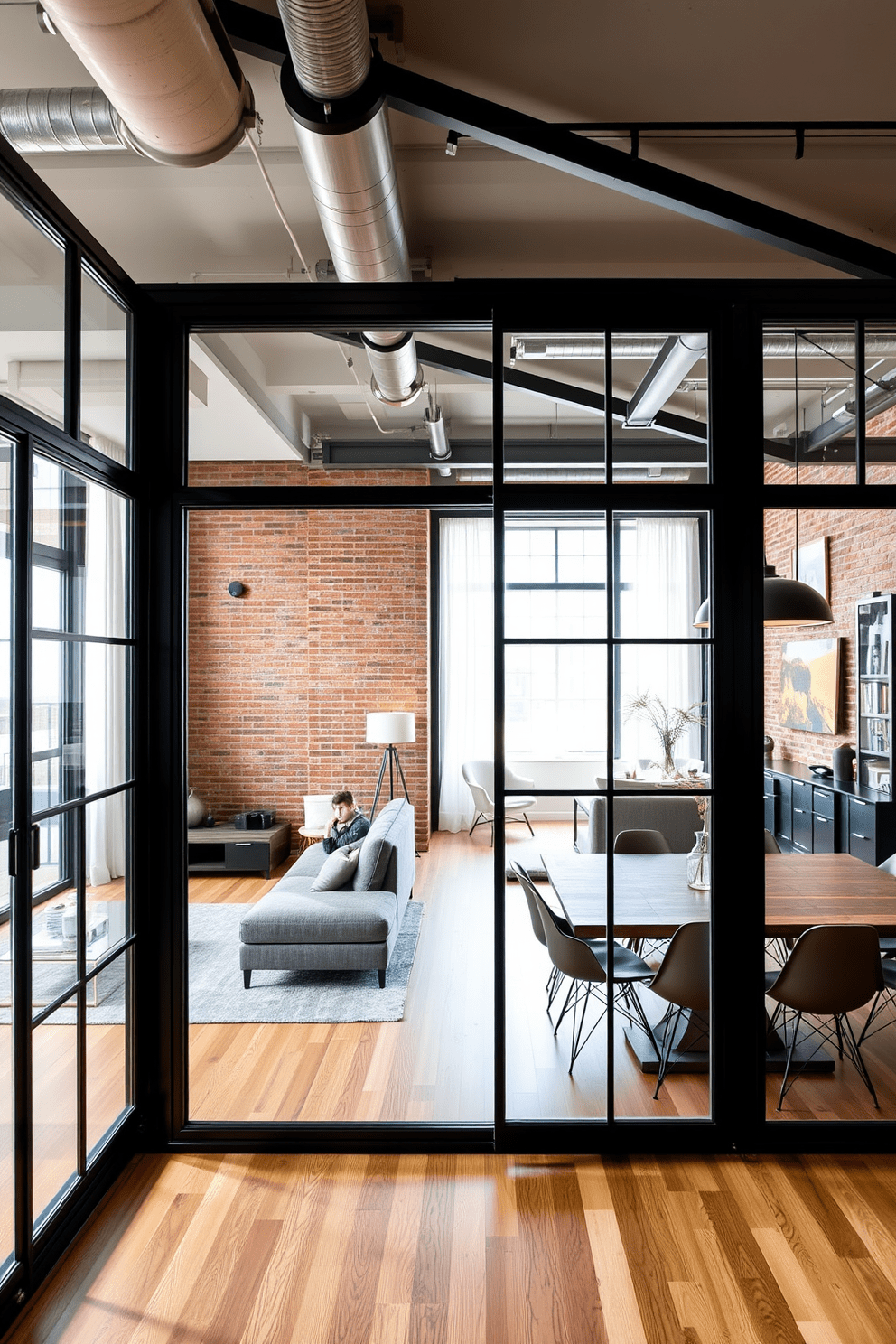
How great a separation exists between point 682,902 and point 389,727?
4233 mm

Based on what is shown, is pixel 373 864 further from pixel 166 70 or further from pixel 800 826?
pixel 166 70

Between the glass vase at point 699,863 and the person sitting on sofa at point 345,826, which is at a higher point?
the glass vase at point 699,863

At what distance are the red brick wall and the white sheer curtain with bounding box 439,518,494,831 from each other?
809mm

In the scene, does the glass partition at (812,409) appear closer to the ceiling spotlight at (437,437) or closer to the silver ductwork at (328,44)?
the silver ductwork at (328,44)

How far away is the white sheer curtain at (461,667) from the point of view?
8289 mm

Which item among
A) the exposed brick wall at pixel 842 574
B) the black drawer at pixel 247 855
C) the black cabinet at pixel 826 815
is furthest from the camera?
the black drawer at pixel 247 855

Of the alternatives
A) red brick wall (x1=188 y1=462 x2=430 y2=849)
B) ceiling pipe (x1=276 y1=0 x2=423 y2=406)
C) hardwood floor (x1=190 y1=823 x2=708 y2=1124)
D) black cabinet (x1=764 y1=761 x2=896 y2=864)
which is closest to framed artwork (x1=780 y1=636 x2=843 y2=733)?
black cabinet (x1=764 y1=761 x2=896 y2=864)

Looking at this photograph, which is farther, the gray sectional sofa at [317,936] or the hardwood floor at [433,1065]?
the gray sectional sofa at [317,936]

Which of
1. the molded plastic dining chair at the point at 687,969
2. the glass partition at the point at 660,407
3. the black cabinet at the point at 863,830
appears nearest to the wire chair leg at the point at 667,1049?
the molded plastic dining chair at the point at 687,969

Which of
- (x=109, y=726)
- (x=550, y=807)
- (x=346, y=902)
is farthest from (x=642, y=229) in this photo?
(x=346, y=902)

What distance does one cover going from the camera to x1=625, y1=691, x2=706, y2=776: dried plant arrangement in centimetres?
290

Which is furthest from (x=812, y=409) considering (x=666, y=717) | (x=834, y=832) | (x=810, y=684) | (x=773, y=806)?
(x=773, y=806)

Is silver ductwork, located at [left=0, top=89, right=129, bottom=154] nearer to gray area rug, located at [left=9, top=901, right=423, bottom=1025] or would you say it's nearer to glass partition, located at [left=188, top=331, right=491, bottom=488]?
glass partition, located at [left=188, top=331, right=491, bottom=488]

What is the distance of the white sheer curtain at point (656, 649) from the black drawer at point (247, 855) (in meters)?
4.56
